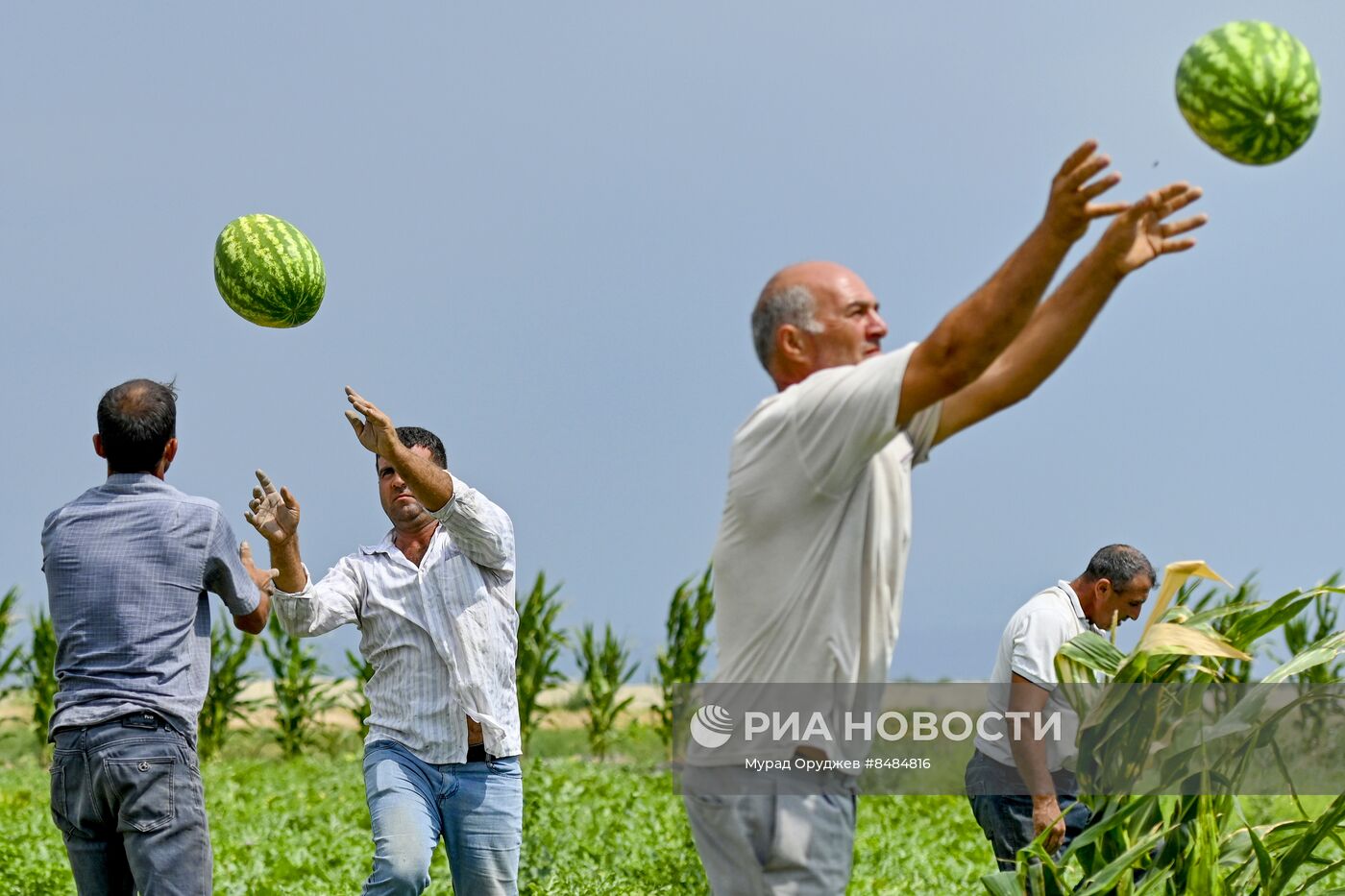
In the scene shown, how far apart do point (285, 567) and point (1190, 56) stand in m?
3.09

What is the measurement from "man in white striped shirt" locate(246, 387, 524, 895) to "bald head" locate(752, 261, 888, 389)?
203 centimetres

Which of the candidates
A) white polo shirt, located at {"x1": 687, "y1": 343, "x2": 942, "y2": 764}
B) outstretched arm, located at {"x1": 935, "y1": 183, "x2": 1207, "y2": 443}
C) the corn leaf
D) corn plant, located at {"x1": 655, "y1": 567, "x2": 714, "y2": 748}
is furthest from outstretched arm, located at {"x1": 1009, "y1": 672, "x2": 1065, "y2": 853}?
corn plant, located at {"x1": 655, "y1": 567, "x2": 714, "y2": 748}

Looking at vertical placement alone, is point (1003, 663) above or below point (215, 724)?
above

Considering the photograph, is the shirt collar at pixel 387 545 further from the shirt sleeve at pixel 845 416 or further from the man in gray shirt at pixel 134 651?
the shirt sleeve at pixel 845 416

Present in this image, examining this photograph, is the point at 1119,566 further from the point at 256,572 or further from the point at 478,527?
the point at 256,572

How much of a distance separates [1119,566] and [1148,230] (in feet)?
11.2

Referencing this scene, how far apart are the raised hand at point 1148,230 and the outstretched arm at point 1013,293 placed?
0.08 meters

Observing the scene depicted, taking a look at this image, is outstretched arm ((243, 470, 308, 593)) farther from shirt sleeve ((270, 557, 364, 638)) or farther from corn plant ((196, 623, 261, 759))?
corn plant ((196, 623, 261, 759))

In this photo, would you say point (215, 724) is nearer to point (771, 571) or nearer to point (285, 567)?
point (285, 567)

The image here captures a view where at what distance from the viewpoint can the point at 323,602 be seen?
5219 mm

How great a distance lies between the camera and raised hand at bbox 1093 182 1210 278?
9.65ft

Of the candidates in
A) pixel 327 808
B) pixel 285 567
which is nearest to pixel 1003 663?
pixel 285 567

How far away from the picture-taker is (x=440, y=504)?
201 inches
